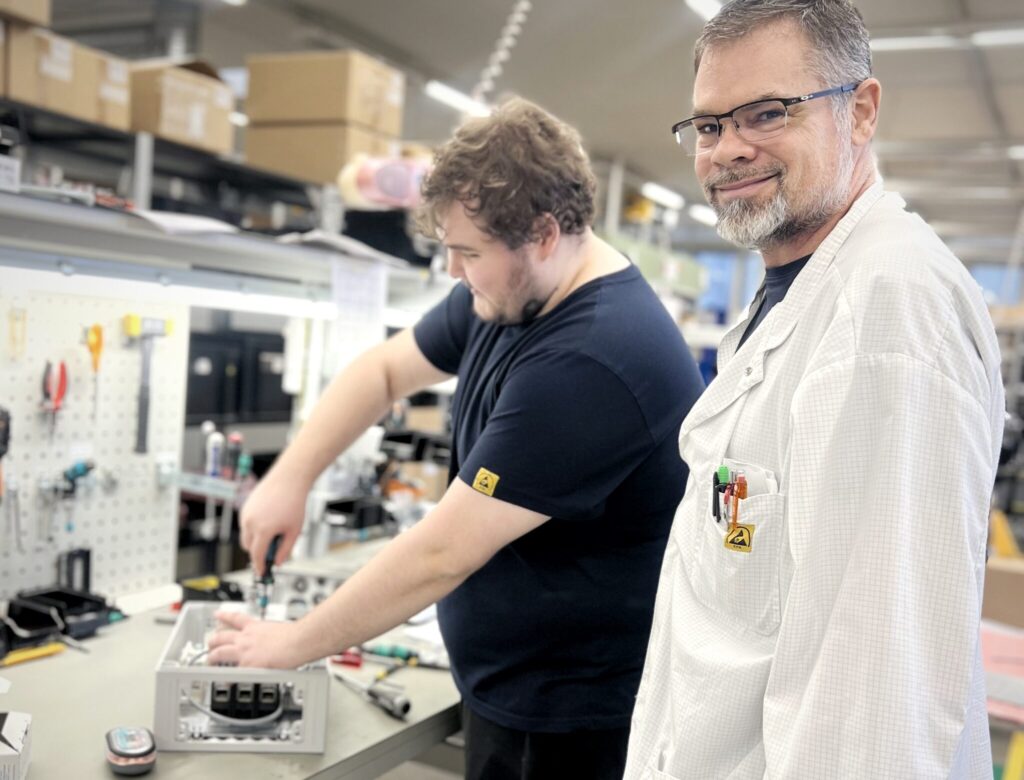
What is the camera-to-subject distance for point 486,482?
3.70 feet

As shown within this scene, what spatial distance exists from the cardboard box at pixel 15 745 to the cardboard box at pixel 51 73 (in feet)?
6.48

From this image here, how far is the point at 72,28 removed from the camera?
643 cm

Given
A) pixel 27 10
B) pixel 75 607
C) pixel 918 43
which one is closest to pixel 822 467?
pixel 75 607

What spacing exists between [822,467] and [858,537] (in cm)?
7

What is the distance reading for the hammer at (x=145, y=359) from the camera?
1793mm

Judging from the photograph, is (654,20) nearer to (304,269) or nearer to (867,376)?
(304,269)

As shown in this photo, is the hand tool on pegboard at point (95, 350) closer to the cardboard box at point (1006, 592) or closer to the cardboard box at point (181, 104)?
the cardboard box at point (181, 104)

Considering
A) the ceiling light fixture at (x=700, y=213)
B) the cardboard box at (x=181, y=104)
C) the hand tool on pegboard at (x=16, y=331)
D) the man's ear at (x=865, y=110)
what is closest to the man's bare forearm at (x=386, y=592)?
the man's ear at (x=865, y=110)

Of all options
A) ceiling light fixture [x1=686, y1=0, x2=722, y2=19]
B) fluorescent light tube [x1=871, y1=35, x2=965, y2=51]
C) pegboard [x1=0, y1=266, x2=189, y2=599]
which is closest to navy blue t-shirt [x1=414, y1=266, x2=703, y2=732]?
pegboard [x1=0, y1=266, x2=189, y2=599]

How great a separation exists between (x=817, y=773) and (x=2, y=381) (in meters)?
1.48

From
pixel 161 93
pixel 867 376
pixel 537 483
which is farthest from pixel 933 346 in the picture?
pixel 161 93

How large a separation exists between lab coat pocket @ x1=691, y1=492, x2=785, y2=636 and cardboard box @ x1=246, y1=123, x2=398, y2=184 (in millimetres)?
2441

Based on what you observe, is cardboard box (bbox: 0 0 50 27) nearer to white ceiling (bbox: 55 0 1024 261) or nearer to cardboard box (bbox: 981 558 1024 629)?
cardboard box (bbox: 981 558 1024 629)

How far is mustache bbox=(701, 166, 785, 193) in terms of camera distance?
36.5 inches
